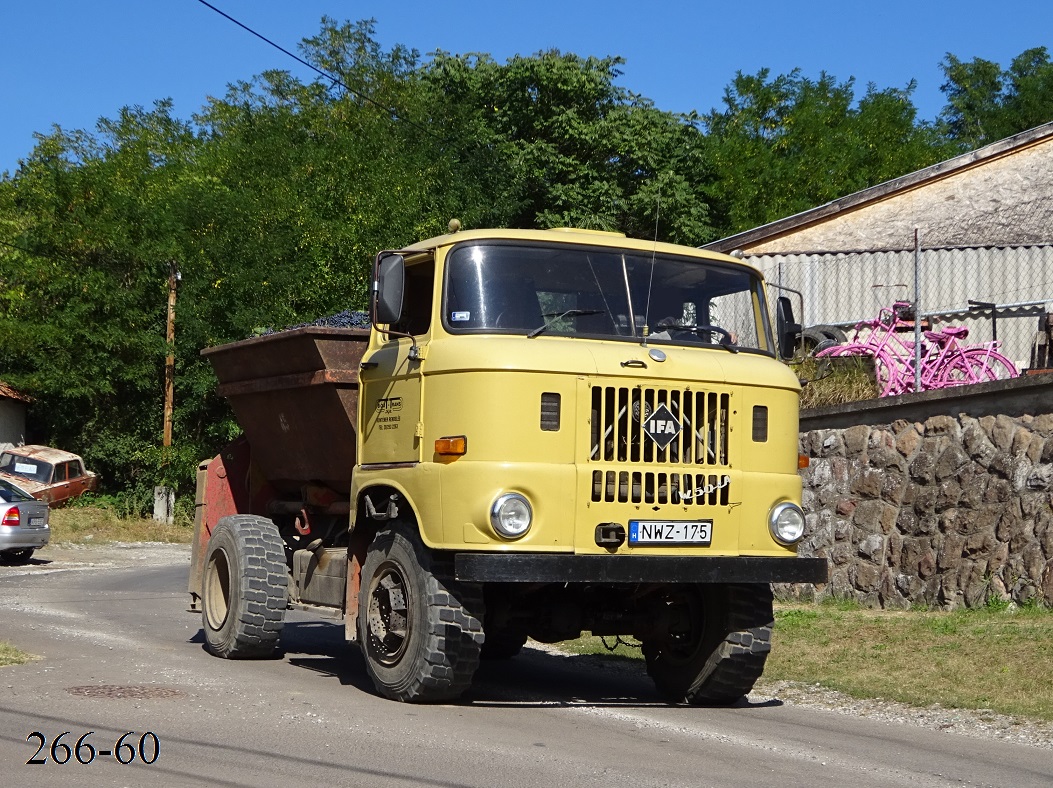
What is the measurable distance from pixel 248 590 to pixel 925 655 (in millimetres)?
5186

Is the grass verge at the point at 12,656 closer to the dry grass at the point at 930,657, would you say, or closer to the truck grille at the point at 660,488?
the truck grille at the point at 660,488

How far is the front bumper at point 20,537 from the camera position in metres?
25.1

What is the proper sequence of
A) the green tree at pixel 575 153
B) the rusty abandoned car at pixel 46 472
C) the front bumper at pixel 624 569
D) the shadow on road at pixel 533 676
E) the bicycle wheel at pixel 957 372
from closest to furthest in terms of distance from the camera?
the front bumper at pixel 624 569 → the shadow on road at pixel 533 676 → the bicycle wheel at pixel 957 372 → the rusty abandoned car at pixel 46 472 → the green tree at pixel 575 153

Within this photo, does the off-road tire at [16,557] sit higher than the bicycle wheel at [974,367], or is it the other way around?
the bicycle wheel at [974,367]

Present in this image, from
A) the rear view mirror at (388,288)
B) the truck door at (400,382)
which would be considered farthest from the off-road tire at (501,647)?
the rear view mirror at (388,288)

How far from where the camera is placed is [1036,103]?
57938 millimetres

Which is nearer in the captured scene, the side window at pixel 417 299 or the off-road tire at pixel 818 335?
the side window at pixel 417 299

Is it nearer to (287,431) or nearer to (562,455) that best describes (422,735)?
(562,455)

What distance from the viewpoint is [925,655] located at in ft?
35.6

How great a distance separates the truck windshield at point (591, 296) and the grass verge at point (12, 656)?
13.9 feet

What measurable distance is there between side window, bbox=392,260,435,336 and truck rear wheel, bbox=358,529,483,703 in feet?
4.36

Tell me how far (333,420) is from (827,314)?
11732mm

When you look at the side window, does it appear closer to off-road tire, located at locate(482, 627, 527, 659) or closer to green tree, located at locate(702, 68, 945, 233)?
off-road tire, located at locate(482, 627, 527, 659)

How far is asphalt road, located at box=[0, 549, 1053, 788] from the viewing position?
256 inches
